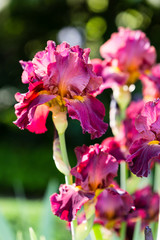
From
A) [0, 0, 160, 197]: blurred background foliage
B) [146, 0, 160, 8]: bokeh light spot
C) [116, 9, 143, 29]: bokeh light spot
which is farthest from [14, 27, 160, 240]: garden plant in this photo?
[116, 9, 143, 29]: bokeh light spot

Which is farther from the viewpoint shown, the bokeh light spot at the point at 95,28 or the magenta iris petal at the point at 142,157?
the bokeh light spot at the point at 95,28

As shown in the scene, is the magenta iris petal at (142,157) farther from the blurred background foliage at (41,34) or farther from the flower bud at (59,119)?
the blurred background foliage at (41,34)

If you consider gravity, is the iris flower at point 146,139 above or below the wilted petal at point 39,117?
below

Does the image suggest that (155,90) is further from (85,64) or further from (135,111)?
(85,64)

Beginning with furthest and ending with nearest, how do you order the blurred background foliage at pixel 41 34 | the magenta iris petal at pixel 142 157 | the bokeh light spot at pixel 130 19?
the bokeh light spot at pixel 130 19 < the blurred background foliage at pixel 41 34 < the magenta iris petal at pixel 142 157

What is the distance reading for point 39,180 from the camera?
4359mm

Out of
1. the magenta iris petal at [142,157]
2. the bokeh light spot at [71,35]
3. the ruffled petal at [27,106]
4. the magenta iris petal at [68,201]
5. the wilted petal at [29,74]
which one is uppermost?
the wilted petal at [29,74]

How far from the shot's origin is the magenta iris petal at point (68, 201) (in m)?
0.63

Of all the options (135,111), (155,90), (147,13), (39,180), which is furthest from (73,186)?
(147,13)

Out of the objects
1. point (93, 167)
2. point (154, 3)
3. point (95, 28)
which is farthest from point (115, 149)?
point (95, 28)

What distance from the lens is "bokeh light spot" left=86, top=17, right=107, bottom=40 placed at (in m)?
5.12

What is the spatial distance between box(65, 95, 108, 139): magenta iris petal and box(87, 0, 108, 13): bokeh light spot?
4.67 m

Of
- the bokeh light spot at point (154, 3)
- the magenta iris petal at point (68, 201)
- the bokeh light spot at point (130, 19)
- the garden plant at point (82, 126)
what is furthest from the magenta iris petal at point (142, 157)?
the bokeh light spot at point (130, 19)

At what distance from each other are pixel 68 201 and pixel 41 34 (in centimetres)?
472
